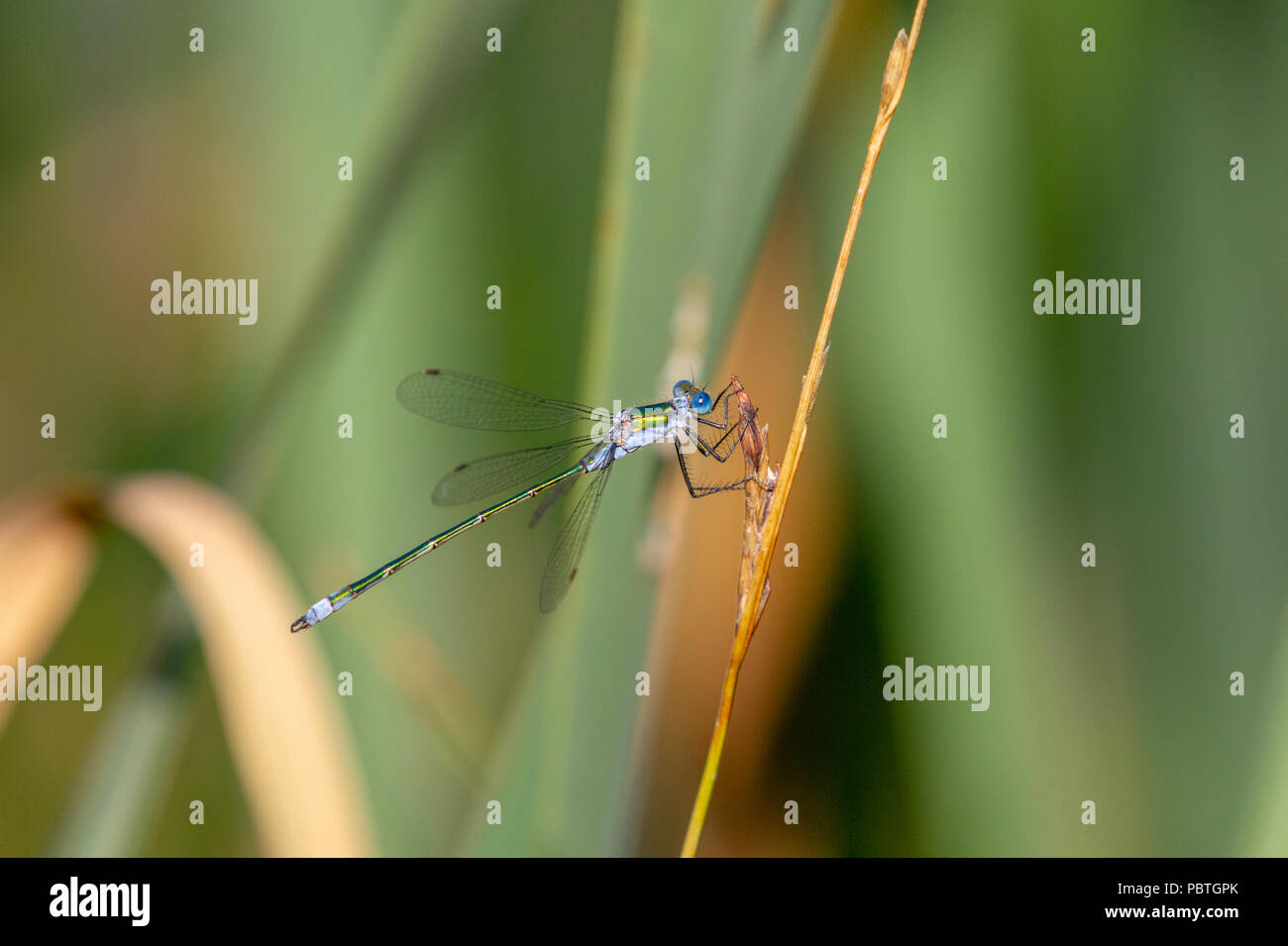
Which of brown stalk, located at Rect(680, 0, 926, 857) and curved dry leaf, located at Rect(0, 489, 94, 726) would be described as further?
curved dry leaf, located at Rect(0, 489, 94, 726)

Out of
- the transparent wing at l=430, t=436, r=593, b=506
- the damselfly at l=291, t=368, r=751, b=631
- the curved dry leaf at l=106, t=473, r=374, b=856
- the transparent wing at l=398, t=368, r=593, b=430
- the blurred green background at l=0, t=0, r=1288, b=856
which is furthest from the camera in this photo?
the transparent wing at l=430, t=436, r=593, b=506

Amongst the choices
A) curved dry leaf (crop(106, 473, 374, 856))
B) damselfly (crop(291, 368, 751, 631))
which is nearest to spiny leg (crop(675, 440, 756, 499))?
damselfly (crop(291, 368, 751, 631))

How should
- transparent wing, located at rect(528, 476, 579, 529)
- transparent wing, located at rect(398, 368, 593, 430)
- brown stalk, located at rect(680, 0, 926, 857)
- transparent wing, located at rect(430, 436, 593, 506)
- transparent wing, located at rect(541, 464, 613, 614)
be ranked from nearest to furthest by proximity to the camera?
brown stalk, located at rect(680, 0, 926, 857) → transparent wing, located at rect(541, 464, 613, 614) → transparent wing, located at rect(398, 368, 593, 430) → transparent wing, located at rect(430, 436, 593, 506) → transparent wing, located at rect(528, 476, 579, 529)

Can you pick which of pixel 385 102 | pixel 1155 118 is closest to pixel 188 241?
pixel 385 102

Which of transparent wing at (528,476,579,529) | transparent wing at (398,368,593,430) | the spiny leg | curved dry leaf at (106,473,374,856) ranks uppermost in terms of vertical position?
transparent wing at (398,368,593,430)

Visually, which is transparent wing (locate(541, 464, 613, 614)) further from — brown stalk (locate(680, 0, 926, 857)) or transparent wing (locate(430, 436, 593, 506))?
brown stalk (locate(680, 0, 926, 857))

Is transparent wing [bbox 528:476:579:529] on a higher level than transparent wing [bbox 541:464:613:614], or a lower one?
higher

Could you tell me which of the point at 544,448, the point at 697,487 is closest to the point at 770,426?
the point at 697,487

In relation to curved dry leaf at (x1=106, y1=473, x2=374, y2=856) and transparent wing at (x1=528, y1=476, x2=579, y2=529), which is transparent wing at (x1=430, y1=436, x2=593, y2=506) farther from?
curved dry leaf at (x1=106, y1=473, x2=374, y2=856)

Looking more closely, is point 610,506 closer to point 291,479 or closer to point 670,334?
point 670,334
